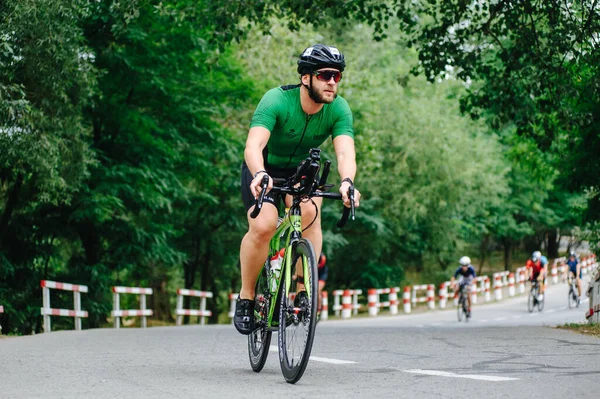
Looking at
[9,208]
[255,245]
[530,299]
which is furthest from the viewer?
[530,299]

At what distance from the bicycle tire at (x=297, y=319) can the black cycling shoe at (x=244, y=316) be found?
0.74 m

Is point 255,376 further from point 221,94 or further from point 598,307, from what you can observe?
point 221,94

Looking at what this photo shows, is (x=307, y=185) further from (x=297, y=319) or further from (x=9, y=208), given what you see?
(x=9, y=208)

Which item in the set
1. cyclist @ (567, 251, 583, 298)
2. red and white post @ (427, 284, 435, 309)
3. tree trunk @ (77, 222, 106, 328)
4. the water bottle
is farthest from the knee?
red and white post @ (427, 284, 435, 309)

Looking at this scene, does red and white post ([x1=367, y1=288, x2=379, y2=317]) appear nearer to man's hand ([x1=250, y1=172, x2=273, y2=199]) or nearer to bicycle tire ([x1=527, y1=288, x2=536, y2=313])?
bicycle tire ([x1=527, y1=288, x2=536, y2=313])

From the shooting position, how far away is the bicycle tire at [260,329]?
301 inches

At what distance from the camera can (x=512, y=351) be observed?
9836 mm

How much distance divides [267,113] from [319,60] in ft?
1.67

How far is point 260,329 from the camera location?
7855 mm

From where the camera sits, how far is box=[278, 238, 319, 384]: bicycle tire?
22.1ft

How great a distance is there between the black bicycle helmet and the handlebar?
63cm

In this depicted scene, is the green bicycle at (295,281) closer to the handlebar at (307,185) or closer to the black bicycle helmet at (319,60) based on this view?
the handlebar at (307,185)

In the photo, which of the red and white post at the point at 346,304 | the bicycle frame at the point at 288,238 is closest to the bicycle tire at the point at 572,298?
the red and white post at the point at 346,304

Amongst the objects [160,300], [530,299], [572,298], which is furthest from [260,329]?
[160,300]
